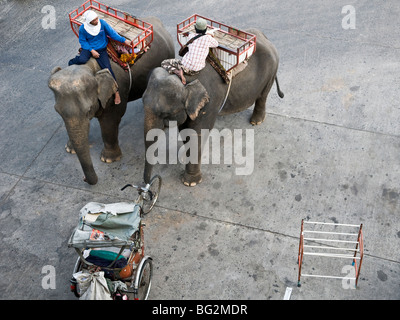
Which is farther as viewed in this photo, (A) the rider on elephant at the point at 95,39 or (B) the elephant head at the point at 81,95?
(A) the rider on elephant at the point at 95,39

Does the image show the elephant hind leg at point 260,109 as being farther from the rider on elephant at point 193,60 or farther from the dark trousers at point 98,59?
the dark trousers at point 98,59

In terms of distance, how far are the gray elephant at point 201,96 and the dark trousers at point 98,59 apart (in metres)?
0.72

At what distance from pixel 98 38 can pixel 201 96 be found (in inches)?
60.8

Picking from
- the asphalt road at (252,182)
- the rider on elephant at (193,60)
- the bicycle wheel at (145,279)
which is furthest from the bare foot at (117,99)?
the bicycle wheel at (145,279)

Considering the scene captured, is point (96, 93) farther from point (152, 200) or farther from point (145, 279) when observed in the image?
point (145, 279)

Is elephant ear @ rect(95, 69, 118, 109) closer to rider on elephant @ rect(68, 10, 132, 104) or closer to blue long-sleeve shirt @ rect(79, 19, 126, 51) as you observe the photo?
rider on elephant @ rect(68, 10, 132, 104)

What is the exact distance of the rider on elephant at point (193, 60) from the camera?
22.0ft

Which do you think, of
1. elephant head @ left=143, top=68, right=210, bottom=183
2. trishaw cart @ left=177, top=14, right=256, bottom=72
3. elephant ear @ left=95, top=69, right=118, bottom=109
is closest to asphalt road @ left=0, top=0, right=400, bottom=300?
elephant head @ left=143, top=68, right=210, bottom=183

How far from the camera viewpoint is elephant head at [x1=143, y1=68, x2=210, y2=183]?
649 centimetres

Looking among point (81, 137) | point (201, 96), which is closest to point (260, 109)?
point (201, 96)

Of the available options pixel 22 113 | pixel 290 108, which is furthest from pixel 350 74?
pixel 22 113

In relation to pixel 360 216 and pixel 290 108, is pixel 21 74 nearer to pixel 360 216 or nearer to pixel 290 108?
pixel 290 108

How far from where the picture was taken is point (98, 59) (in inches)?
273

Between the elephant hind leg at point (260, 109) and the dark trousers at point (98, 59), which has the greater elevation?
the dark trousers at point (98, 59)
